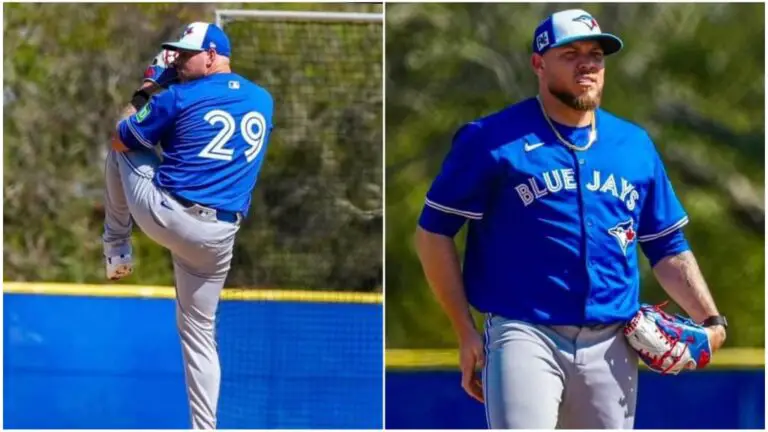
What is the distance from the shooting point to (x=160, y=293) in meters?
4.68

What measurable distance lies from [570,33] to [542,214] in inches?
21.7

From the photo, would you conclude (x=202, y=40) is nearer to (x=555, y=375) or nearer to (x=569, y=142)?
(x=569, y=142)

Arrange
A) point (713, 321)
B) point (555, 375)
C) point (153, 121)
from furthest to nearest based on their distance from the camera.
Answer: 1. point (153, 121)
2. point (713, 321)
3. point (555, 375)

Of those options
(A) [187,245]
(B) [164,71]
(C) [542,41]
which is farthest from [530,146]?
(B) [164,71]

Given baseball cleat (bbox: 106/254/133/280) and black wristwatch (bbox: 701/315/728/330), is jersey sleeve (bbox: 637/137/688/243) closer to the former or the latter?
black wristwatch (bbox: 701/315/728/330)

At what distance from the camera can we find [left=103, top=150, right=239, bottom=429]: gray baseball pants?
434 cm

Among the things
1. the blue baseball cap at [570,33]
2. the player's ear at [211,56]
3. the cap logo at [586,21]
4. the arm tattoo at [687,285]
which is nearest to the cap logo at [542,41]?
the blue baseball cap at [570,33]

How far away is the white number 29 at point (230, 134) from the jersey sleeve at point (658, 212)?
5.17ft

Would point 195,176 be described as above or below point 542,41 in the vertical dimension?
below

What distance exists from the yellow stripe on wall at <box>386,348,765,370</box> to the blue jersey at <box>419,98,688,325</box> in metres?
Result: 1.42

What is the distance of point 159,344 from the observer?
4.72 m

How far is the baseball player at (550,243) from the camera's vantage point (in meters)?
3.41

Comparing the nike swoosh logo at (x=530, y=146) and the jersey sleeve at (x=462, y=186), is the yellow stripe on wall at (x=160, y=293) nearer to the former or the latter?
the jersey sleeve at (x=462, y=186)

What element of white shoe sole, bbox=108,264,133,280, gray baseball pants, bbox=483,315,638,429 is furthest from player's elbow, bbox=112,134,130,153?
gray baseball pants, bbox=483,315,638,429
